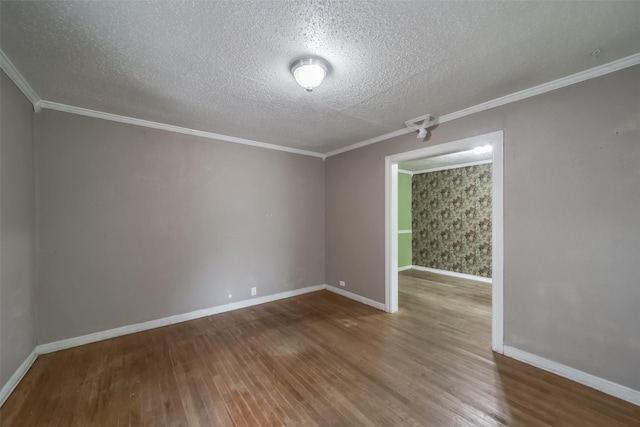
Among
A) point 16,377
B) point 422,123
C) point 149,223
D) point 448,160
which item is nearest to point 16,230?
point 149,223

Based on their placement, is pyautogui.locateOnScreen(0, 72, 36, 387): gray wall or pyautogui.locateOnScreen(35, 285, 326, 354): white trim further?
pyautogui.locateOnScreen(35, 285, 326, 354): white trim

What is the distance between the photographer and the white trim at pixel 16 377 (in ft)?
6.14

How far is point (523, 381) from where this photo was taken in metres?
2.11

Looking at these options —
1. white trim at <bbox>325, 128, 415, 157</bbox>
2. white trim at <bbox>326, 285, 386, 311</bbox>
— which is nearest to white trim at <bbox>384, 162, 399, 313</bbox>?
white trim at <bbox>326, 285, 386, 311</bbox>

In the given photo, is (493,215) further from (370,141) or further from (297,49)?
(297,49)

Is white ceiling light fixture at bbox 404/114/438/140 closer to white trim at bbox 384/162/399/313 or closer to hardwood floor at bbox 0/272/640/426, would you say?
white trim at bbox 384/162/399/313

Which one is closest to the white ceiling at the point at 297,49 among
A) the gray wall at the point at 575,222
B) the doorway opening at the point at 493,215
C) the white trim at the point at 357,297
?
the gray wall at the point at 575,222

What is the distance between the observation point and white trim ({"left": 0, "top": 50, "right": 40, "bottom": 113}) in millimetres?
1851

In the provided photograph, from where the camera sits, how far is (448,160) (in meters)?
5.25

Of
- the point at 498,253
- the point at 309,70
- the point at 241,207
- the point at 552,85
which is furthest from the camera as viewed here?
the point at 241,207

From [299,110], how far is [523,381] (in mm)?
3418

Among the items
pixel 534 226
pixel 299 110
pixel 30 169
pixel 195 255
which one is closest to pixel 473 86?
pixel 534 226

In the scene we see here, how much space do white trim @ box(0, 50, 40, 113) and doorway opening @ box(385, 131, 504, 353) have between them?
3.90 meters

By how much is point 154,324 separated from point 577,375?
14.8 feet
